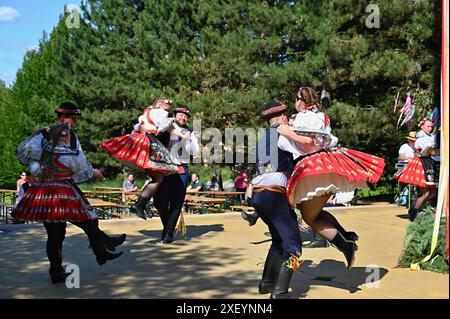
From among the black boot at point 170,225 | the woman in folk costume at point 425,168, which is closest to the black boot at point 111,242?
the black boot at point 170,225

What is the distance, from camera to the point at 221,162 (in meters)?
19.8

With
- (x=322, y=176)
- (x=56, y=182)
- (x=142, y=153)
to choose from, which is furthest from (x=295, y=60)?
(x=322, y=176)

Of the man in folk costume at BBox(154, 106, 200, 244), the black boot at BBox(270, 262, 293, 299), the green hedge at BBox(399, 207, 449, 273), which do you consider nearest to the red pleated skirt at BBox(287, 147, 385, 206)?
the black boot at BBox(270, 262, 293, 299)

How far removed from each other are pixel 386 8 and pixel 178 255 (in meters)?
11.9

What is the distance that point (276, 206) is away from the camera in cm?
489

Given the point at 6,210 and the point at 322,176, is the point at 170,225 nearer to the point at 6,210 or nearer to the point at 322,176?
the point at 322,176

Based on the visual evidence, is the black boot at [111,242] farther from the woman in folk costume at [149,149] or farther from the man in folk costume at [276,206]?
the man in folk costume at [276,206]

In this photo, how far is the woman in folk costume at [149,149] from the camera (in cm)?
759

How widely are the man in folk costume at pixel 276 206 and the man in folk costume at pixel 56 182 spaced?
5.18 ft

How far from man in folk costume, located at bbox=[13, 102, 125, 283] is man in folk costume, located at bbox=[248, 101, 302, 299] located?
5.18 ft

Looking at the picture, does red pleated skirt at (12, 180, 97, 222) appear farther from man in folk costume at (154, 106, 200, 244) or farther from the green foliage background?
the green foliage background

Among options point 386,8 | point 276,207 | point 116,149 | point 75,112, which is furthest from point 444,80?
point 386,8

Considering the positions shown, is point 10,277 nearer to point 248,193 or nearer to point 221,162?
point 248,193

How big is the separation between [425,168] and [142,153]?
458cm
